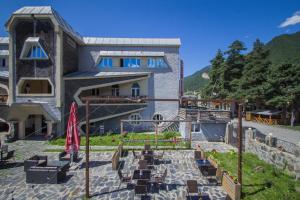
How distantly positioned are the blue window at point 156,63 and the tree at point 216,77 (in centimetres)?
2042

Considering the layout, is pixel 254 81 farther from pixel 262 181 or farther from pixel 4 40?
pixel 4 40

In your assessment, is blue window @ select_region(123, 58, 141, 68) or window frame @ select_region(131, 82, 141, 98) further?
blue window @ select_region(123, 58, 141, 68)

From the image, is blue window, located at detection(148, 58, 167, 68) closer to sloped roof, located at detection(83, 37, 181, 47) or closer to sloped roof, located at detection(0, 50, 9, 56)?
sloped roof, located at detection(83, 37, 181, 47)

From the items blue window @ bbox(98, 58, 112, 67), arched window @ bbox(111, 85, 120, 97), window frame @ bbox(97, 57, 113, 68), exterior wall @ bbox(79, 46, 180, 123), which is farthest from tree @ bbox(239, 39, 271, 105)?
blue window @ bbox(98, 58, 112, 67)

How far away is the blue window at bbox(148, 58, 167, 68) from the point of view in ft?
98.6

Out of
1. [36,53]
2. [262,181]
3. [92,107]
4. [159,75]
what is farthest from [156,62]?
[262,181]

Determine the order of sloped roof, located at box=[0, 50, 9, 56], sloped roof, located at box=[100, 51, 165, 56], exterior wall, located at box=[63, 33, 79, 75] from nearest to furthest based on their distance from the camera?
exterior wall, located at box=[63, 33, 79, 75]
sloped roof, located at box=[0, 50, 9, 56]
sloped roof, located at box=[100, 51, 165, 56]

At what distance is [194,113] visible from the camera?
24.5m

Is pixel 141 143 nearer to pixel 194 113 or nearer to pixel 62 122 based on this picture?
pixel 194 113

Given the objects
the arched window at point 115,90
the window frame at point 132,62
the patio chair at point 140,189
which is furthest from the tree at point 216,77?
the patio chair at point 140,189

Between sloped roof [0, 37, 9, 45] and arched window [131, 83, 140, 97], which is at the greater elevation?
sloped roof [0, 37, 9, 45]

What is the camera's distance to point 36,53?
24250 millimetres

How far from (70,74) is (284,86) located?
34.0m

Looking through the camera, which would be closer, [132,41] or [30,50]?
[30,50]
